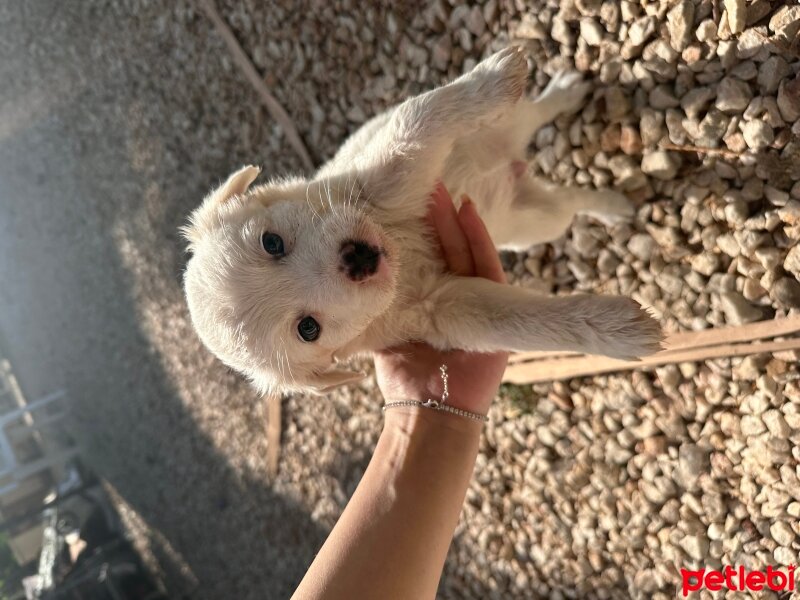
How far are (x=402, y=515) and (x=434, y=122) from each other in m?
1.35

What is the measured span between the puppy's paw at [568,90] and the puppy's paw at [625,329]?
4.27 feet

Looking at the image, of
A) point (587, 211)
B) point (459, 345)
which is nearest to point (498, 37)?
point (587, 211)

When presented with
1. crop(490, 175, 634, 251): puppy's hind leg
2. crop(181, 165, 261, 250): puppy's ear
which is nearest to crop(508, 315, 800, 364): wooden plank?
crop(490, 175, 634, 251): puppy's hind leg

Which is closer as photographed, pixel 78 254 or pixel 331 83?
pixel 331 83

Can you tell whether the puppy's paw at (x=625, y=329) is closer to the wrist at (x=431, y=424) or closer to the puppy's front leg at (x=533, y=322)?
the puppy's front leg at (x=533, y=322)

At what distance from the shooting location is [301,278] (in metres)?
1.83

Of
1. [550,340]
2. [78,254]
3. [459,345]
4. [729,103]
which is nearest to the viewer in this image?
[550,340]

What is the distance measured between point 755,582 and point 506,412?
4.50 feet

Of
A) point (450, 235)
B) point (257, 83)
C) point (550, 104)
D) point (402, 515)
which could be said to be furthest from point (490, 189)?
point (257, 83)

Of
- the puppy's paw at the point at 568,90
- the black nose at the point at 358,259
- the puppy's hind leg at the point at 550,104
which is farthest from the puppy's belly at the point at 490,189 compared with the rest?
the black nose at the point at 358,259

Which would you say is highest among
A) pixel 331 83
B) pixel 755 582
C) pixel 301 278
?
pixel 331 83

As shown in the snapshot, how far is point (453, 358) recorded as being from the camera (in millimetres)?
2186

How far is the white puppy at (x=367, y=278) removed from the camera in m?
1.80

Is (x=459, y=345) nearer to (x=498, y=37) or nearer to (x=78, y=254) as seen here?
(x=498, y=37)
